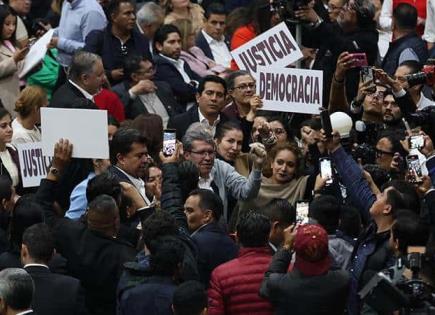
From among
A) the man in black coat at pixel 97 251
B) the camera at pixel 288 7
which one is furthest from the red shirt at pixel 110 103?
the man in black coat at pixel 97 251

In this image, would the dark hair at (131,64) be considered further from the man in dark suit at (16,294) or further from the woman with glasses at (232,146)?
the man in dark suit at (16,294)

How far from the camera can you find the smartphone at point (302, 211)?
12.2 m

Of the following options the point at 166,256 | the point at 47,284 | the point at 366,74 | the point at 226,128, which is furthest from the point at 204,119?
the point at 166,256

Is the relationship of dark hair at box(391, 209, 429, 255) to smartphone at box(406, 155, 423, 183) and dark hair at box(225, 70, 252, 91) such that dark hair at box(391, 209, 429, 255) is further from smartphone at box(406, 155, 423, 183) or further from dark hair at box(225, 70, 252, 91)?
dark hair at box(225, 70, 252, 91)

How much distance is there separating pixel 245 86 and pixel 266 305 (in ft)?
14.8

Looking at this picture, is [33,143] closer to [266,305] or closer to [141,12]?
[266,305]

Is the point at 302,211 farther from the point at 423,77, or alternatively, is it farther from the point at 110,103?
the point at 110,103

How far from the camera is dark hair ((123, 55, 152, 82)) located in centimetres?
1664

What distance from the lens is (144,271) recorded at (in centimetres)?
1134

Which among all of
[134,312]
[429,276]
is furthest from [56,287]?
[429,276]

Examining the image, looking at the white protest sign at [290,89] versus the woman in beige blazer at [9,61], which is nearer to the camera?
the white protest sign at [290,89]

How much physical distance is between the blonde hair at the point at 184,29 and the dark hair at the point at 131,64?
4.65ft

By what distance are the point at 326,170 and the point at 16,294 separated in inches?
133

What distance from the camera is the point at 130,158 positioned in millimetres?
13250
